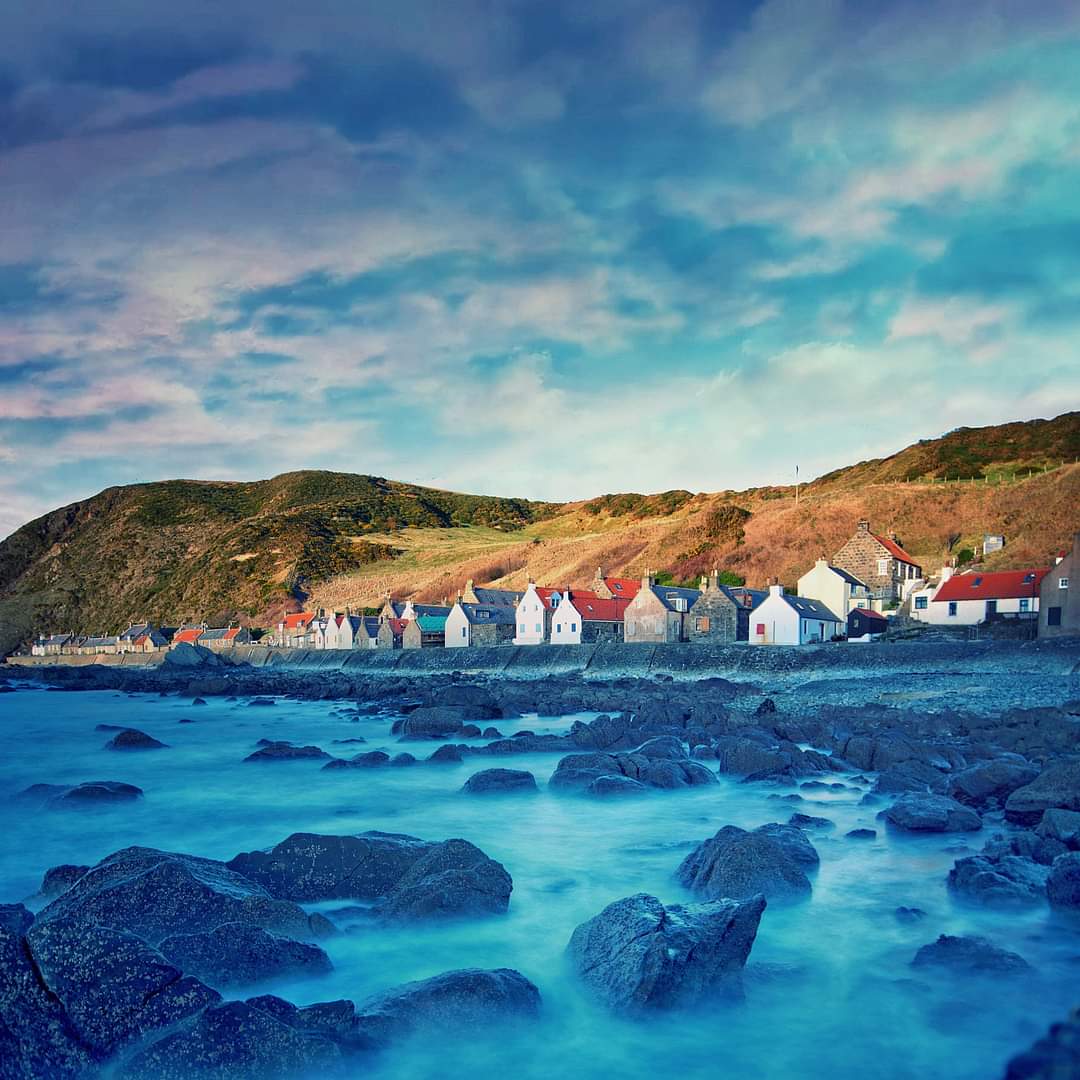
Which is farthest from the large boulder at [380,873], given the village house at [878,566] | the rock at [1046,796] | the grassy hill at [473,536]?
the grassy hill at [473,536]

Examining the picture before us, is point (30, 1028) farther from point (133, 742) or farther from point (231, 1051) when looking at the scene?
point (133, 742)

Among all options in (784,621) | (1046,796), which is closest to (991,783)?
(1046,796)

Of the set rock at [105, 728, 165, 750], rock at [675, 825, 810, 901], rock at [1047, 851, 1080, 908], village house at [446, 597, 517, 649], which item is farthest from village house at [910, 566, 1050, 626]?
rock at [675, 825, 810, 901]

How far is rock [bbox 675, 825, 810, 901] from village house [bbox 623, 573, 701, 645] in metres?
43.7

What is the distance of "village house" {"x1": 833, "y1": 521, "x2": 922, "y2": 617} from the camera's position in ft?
200

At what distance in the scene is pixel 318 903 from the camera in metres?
9.18

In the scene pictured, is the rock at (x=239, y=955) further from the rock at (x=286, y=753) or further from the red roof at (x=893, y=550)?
the red roof at (x=893, y=550)

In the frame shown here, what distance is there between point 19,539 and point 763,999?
214 meters

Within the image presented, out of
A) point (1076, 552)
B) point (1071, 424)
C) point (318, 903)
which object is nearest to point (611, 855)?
point (318, 903)

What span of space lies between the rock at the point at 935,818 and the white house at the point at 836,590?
44.1 m

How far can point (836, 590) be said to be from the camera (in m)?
55.1

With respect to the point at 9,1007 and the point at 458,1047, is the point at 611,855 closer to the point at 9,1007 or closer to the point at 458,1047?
the point at 458,1047

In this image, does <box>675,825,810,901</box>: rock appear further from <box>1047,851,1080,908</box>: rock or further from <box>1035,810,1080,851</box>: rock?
<box>1035,810,1080,851</box>: rock

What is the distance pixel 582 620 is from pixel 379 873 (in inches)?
1895
